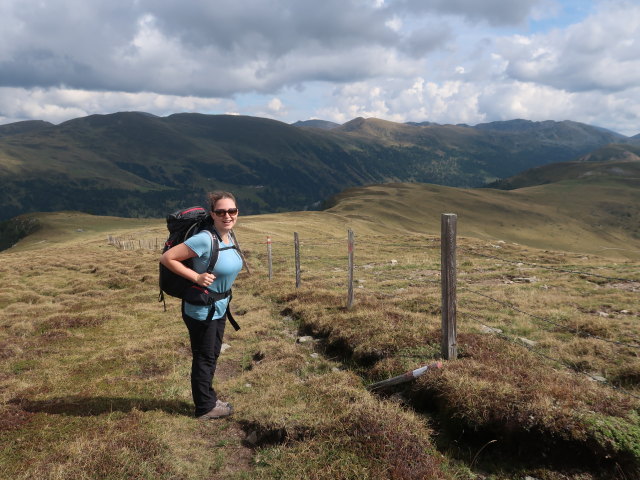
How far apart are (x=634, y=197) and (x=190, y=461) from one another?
25235cm

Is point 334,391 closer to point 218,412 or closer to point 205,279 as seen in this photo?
point 218,412

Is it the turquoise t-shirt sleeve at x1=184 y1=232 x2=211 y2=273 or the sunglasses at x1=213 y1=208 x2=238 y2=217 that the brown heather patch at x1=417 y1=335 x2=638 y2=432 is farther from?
the sunglasses at x1=213 y1=208 x2=238 y2=217

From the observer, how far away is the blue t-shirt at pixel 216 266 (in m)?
6.31

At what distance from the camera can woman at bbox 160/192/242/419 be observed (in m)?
6.24

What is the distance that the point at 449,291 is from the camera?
333 inches

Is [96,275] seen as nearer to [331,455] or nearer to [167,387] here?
[167,387]

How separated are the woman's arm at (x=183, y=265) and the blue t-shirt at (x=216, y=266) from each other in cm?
11

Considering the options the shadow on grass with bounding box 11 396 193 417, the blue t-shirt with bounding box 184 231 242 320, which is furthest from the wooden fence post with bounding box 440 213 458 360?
the shadow on grass with bounding box 11 396 193 417

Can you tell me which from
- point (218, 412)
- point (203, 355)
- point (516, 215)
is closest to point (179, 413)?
point (218, 412)

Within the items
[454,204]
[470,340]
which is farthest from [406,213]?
[470,340]

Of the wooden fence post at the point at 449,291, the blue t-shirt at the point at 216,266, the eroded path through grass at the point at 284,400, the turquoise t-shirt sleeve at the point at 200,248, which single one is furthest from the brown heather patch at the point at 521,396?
the turquoise t-shirt sleeve at the point at 200,248

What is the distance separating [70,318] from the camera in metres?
14.2

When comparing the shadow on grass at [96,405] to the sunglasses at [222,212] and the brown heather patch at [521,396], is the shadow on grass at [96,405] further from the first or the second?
the brown heather patch at [521,396]

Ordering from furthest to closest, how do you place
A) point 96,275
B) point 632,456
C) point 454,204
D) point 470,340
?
point 454,204, point 96,275, point 470,340, point 632,456
